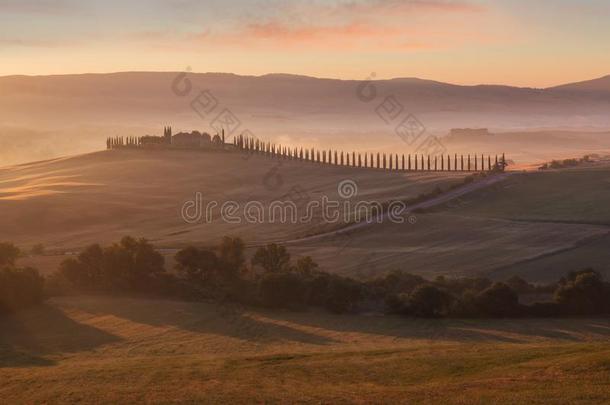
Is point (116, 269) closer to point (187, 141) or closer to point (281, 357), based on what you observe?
point (281, 357)

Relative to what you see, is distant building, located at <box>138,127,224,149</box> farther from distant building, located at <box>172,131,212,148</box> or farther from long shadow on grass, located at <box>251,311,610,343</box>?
long shadow on grass, located at <box>251,311,610,343</box>

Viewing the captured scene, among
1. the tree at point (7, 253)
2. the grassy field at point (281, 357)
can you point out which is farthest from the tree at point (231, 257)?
the tree at point (7, 253)

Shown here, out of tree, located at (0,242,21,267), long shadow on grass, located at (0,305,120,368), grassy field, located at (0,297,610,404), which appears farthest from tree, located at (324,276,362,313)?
tree, located at (0,242,21,267)

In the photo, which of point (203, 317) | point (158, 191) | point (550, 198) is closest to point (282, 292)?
point (203, 317)

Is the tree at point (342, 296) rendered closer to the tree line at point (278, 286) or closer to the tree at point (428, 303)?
the tree line at point (278, 286)

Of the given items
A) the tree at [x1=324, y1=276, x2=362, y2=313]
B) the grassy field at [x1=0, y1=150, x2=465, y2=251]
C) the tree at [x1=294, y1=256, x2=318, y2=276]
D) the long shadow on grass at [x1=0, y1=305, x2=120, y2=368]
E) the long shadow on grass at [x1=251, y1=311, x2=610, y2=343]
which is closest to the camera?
the long shadow on grass at [x1=0, y1=305, x2=120, y2=368]

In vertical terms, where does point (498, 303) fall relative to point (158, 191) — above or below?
below
